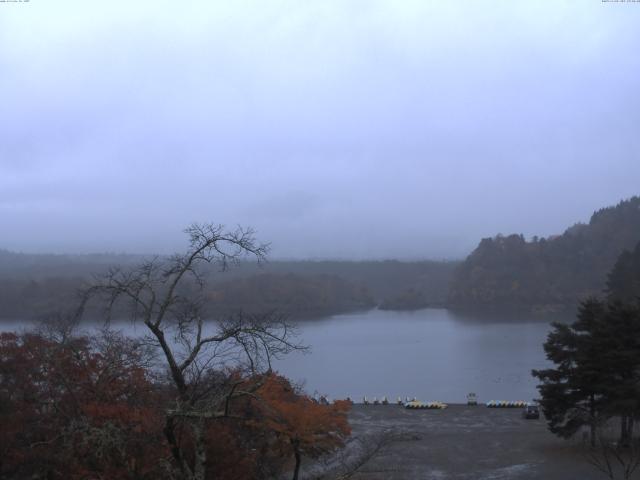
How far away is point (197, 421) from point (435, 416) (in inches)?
528

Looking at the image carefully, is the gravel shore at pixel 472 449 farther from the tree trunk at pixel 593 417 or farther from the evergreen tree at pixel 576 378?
the evergreen tree at pixel 576 378

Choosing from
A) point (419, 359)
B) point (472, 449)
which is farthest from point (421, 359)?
point (472, 449)

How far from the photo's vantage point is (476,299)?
68.2m

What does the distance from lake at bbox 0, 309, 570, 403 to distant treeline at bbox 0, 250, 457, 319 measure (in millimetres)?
4274

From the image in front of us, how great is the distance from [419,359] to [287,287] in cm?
3001

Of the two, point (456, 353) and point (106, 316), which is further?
point (456, 353)

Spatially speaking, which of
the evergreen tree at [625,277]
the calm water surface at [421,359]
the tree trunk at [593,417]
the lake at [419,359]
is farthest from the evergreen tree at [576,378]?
the evergreen tree at [625,277]

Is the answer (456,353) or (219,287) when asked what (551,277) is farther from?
(456,353)

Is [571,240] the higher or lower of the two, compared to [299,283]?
higher

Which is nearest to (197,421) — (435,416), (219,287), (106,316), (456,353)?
(106,316)

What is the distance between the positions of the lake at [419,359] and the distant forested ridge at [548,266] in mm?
17960

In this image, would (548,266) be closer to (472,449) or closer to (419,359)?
(419,359)

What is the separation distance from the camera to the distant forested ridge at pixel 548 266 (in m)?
65.4

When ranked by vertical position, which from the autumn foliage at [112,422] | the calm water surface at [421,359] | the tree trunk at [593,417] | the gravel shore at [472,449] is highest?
the autumn foliage at [112,422]
